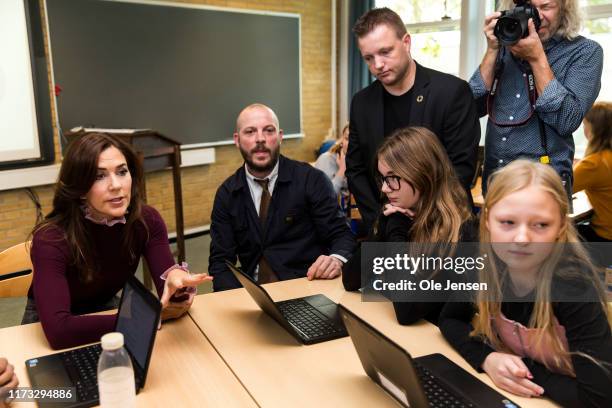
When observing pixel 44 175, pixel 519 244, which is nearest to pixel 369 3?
pixel 44 175

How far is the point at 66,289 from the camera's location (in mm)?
1514

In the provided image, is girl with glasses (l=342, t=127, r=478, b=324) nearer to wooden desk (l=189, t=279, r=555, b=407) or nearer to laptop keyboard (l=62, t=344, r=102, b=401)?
wooden desk (l=189, t=279, r=555, b=407)

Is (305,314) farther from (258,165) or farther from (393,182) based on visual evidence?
(258,165)

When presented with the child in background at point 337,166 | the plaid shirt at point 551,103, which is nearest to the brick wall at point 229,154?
the child in background at point 337,166

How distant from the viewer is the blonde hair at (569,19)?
1752 mm

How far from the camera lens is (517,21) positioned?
172 centimetres

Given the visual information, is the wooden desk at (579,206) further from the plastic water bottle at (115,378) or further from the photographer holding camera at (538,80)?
the plastic water bottle at (115,378)

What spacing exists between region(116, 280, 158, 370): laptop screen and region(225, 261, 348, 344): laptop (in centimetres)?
31

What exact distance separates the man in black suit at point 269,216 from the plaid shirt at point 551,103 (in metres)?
0.72

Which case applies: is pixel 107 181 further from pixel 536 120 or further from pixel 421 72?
pixel 536 120

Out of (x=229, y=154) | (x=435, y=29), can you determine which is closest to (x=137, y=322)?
(x=229, y=154)

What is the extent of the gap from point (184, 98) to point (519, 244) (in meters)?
4.16

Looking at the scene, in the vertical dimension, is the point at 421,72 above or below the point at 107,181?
above

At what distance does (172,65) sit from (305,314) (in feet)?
12.3
